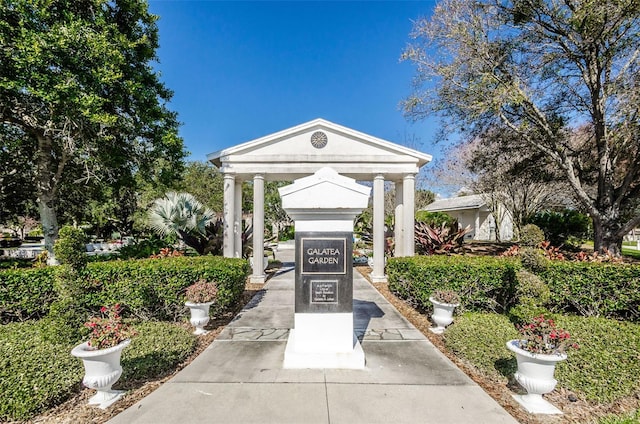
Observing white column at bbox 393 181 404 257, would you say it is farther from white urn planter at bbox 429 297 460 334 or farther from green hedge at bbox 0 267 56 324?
green hedge at bbox 0 267 56 324

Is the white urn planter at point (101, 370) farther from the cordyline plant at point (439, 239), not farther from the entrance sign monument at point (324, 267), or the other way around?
the cordyline plant at point (439, 239)

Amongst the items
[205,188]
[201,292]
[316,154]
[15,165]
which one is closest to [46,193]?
[15,165]

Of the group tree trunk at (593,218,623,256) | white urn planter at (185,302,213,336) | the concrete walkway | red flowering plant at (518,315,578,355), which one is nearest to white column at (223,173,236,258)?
white urn planter at (185,302,213,336)

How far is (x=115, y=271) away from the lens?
20.6ft

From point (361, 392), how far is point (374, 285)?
7.15m

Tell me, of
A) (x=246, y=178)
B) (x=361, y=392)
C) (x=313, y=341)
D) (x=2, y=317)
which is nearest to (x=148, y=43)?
(x=246, y=178)

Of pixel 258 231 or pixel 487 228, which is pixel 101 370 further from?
pixel 487 228

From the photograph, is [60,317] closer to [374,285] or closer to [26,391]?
[26,391]

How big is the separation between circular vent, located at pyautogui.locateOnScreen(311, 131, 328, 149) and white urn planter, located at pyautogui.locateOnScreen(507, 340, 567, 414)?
8.93 metres

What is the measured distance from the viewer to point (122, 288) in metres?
6.20

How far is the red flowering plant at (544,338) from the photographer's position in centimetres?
363

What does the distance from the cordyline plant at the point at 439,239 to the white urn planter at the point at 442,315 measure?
529 centimetres

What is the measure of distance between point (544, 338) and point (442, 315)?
2.37m

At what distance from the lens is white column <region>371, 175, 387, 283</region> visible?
11344 mm
